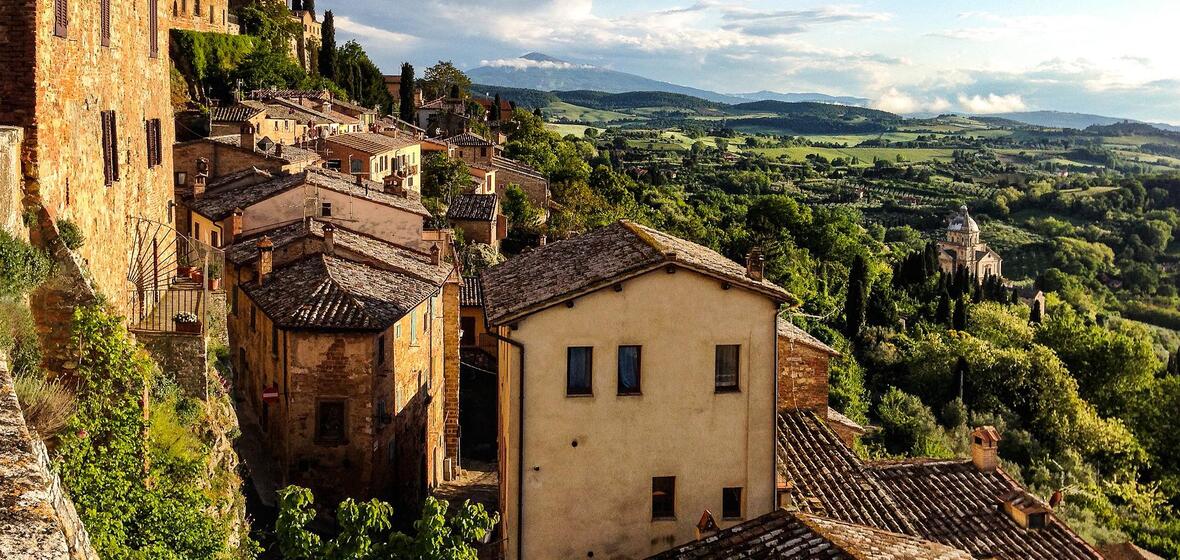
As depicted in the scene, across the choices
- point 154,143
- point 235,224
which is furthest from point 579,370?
point 235,224

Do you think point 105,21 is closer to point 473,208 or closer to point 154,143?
point 154,143

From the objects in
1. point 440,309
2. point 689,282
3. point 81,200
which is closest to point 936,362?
point 440,309

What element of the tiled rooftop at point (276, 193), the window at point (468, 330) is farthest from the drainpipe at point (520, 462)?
the window at point (468, 330)

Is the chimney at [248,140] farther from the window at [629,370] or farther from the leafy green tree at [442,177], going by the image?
the window at [629,370]

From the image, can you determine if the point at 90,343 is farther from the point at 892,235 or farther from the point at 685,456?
the point at 892,235

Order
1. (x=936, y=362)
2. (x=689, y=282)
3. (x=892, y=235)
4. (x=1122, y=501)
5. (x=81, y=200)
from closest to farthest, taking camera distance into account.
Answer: (x=81, y=200) < (x=689, y=282) < (x=1122, y=501) < (x=936, y=362) < (x=892, y=235)

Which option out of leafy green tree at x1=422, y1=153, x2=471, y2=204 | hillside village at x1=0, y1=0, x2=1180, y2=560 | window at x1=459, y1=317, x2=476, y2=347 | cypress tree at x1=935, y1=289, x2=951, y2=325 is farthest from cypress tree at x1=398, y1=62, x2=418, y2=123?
window at x1=459, y1=317, x2=476, y2=347
